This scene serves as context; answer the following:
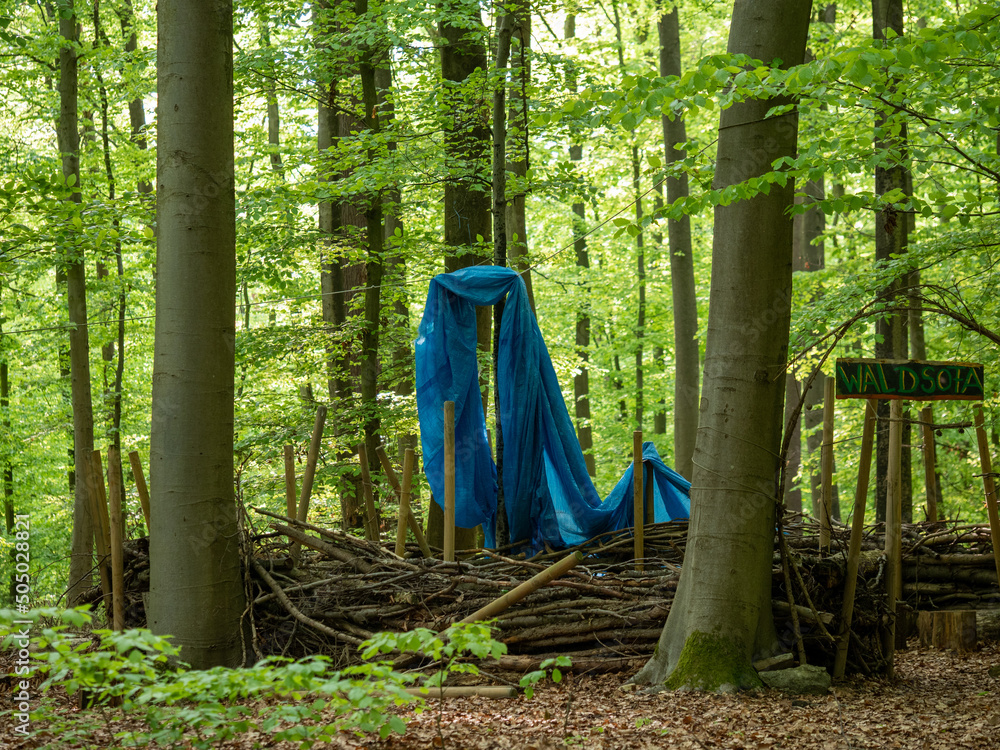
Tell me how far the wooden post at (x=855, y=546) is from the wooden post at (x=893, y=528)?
0.53 feet

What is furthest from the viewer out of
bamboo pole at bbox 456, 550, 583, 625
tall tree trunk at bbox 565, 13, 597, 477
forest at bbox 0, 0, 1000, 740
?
tall tree trunk at bbox 565, 13, 597, 477

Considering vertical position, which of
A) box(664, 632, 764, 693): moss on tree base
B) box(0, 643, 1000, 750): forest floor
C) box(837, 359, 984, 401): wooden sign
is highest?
box(837, 359, 984, 401): wooden sign

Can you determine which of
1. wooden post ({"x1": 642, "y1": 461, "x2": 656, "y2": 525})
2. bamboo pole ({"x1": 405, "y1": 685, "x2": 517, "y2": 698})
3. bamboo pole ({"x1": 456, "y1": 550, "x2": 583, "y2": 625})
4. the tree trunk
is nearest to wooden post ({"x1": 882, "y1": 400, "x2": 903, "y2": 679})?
the tree trunk

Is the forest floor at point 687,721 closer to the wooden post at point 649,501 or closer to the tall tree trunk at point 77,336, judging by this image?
the wooden post at point 649,501

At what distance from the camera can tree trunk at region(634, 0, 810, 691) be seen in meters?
4.38

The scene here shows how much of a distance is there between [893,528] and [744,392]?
54.7 inches

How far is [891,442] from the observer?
188 inches

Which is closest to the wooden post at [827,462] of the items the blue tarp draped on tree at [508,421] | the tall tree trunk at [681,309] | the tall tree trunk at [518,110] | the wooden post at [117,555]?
the blue tarp draped on tree at [508,421]

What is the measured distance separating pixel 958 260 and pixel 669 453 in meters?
9.36

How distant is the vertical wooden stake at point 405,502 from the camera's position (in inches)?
221

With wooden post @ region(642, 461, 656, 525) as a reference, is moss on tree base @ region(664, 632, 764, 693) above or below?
below

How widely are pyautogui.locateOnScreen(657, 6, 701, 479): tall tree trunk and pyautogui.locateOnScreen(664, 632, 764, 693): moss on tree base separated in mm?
7141

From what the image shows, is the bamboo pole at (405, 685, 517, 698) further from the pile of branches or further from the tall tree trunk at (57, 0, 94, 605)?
the tall tree trunk at (57, 0, 94, 605)

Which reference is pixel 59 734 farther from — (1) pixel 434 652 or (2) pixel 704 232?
(2) pixel 704 232
